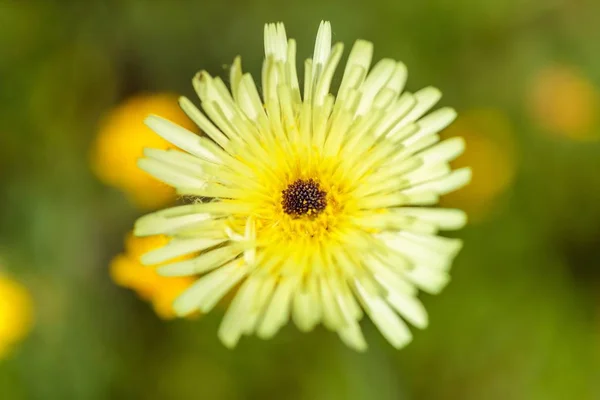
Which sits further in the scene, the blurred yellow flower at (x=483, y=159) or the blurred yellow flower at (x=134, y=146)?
the blurred yellow flower at (x=483, y=159)

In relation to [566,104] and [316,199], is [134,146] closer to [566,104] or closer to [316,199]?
[316,199]

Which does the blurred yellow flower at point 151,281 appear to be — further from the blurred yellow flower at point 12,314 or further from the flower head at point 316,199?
the blurred yellow flower at point 12,314

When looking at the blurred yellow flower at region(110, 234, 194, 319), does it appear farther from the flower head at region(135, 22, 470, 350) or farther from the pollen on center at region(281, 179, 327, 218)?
the pollen on center at region(281, 179, 327, 218)

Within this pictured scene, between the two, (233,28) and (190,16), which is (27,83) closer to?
(190,16)

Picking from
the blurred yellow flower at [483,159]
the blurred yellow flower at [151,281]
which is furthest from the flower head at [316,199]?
the blurred yellow flower at [483,159]

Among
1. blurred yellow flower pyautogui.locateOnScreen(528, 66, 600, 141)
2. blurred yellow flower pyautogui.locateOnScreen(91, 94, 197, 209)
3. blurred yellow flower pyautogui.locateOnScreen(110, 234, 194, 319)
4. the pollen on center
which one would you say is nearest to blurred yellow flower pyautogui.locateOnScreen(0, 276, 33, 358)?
blurred yellow flower pyautogui.locateOnScreen(91, 94, 197, 209)

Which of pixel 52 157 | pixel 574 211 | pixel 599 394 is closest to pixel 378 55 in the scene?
pixel 574 211
